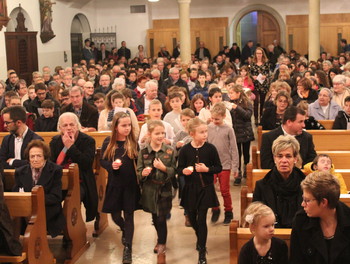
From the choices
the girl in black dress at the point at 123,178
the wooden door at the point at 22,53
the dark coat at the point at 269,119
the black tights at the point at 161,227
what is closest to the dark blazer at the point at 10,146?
the girl in black dress at the point at 123,178

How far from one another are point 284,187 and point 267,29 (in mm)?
21832

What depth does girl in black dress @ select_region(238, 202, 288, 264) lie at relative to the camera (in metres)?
4.01

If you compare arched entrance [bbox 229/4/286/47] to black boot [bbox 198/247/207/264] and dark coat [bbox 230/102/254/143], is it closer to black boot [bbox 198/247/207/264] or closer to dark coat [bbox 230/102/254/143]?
dark coat [bbox 230/102/254/143]

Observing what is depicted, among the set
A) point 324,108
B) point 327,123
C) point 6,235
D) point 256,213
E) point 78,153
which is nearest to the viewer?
point 256,213

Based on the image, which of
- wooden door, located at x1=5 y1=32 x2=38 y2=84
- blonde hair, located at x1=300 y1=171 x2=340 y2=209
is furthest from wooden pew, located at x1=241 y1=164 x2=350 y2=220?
wooden door, located at x1=5 y1=32 x2=38 y2=84

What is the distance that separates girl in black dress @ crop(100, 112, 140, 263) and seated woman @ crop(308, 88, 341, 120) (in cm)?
363

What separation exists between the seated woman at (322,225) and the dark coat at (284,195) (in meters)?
0.95

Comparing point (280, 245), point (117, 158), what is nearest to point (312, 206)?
point (280, 245)

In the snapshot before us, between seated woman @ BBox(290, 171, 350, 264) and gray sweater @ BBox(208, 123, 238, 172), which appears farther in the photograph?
gray sweater @ BBox(208, 123, 238, 172)

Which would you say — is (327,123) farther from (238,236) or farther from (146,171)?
(238,236)

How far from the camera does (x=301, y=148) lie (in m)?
6.07

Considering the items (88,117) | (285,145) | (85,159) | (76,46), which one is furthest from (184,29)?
(285,145)

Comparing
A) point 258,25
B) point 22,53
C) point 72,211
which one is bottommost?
point 72,211

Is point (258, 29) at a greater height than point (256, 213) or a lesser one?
greater
